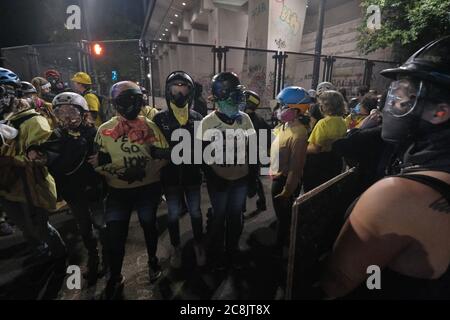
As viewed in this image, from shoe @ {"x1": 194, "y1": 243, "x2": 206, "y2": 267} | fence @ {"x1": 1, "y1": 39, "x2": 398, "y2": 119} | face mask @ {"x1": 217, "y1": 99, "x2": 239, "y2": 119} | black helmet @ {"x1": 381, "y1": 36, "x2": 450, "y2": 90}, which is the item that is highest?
fence @ {"x1": 1, "y1": 39, "x2": 398, "y2": 119}

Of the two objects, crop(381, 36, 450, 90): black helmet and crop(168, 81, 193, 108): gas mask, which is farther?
crop(168, 81, 193, 108): gas mask

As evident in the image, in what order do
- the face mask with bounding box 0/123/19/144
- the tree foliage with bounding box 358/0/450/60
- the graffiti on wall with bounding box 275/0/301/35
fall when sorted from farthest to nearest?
1. the graffiti on wall with bounding box 275/0/301/35
2. the tree foliage with bounding box 358/0/450/60
3. the face mask with bounding box 0/123/19/144

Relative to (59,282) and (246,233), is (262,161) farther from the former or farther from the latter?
(59,282)

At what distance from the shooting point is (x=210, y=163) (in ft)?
9.77

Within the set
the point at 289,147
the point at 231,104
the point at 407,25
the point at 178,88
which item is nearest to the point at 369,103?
the point at 289,147

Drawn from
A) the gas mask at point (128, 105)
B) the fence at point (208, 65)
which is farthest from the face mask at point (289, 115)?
the fence at point (208, 65)

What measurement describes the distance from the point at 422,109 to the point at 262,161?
2403mm

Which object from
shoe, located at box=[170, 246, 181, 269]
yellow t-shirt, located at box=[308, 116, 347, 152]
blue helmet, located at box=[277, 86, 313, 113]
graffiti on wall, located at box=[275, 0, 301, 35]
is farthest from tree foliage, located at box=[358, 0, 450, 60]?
shoe, located at box=[170, 246, 181, 269]

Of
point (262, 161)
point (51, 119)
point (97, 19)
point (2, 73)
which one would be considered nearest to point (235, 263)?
point (262, 161)

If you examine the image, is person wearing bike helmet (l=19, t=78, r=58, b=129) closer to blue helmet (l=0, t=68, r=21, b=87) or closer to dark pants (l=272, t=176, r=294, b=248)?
blue helmet (l=0, t=68, r=21, b=87)

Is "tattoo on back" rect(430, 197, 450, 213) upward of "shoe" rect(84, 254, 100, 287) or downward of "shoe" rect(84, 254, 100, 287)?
upward

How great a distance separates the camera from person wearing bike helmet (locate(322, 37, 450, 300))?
1.00 metres

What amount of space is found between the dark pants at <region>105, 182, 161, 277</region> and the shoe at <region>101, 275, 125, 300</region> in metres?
0.07

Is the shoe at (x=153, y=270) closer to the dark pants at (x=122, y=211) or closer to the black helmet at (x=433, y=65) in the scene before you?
the dark pants at (x=122, y=211)
